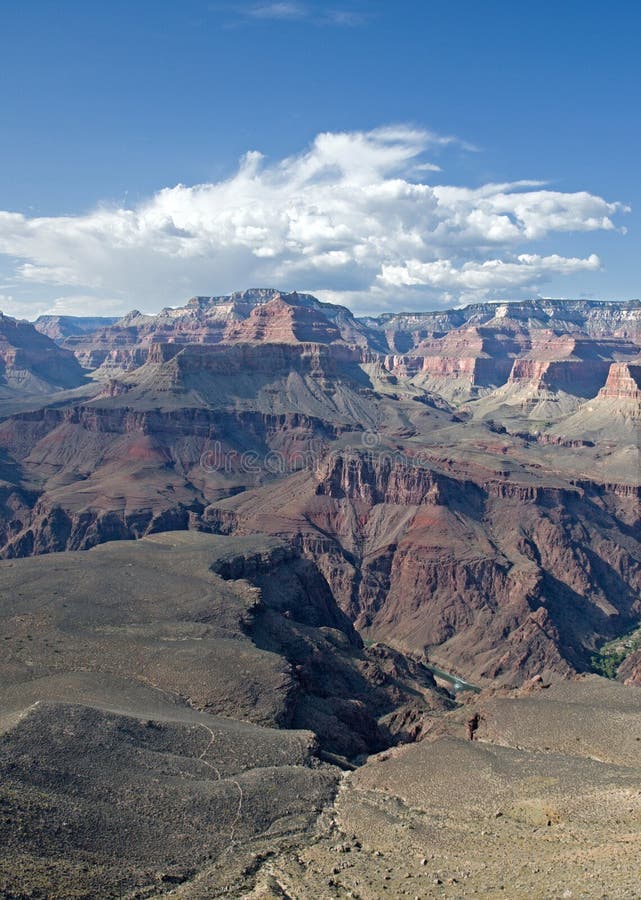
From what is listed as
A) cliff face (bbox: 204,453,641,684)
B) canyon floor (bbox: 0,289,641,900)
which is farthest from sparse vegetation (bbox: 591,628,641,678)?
cliff face (bbox: 204,453,641,684)

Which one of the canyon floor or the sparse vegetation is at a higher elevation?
the canyon floor

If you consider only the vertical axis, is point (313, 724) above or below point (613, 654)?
above

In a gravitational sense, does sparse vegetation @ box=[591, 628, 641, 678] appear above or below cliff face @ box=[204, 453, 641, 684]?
below

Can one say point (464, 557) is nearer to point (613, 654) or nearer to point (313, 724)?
point (613, 654)

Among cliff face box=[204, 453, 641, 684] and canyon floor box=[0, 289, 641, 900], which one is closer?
canyon floor box=[0, 289, 641, 900]

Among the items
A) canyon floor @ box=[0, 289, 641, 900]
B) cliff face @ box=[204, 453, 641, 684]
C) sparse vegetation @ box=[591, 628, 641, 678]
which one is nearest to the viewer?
canyon floor @ box=[0, 289, 641, 900]

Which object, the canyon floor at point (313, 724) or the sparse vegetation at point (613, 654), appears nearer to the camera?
the canyon floor at point (313, 724)

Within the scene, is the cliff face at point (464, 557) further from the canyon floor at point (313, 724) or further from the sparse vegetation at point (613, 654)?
the sparse vegetation at point (613, 654)

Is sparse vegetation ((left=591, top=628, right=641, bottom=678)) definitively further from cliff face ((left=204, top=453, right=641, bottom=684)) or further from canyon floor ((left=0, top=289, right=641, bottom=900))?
cliff face ((left=204, top=453, right=641, bottom=684))

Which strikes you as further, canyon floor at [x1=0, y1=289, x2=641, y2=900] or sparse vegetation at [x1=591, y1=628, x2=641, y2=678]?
sparse vegetation at [x1=591, y1=628, x2=641, y2=678]

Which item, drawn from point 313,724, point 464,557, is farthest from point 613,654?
point 313,724

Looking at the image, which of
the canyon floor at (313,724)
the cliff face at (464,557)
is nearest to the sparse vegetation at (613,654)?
the canyon floor at (313,724)

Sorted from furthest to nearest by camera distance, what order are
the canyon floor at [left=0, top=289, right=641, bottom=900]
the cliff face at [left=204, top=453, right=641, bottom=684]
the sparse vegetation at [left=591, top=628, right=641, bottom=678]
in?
the cliff face at [left=204, top=453, right=641, bottom=684] < the sparse vegetation at [left=591, top=628, right=641, bottom=678] < the canyon floor at [left=0, top=289, right=641, bottom=900]
